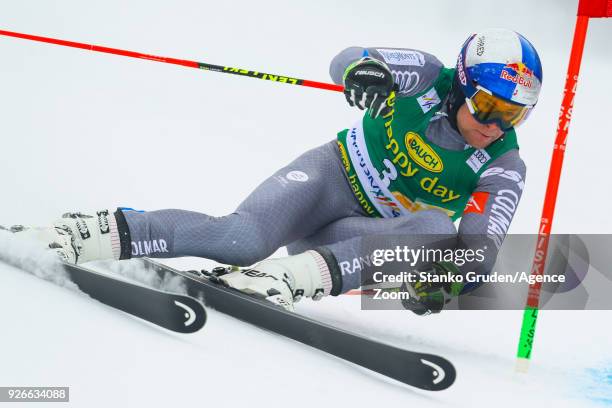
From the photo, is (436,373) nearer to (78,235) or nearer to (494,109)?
(494,109)

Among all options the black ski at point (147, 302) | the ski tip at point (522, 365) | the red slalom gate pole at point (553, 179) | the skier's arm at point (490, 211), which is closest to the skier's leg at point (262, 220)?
the black ski at point (147, 302)

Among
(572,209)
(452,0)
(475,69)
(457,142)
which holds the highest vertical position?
(452,0)

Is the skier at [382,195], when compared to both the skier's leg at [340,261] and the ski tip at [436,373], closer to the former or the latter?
the skier's leg at [340,261]

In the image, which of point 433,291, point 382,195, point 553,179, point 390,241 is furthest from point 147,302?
point 553,179

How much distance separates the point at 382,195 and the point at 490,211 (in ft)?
1.73

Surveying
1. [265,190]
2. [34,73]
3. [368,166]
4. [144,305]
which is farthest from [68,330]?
[34,73]

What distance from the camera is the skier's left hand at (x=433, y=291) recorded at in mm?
2918

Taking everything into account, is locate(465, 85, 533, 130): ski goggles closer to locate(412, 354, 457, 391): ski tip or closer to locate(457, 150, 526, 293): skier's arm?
locate(457, 150, 526, 293): skier's arm

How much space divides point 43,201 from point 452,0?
5.60 meters

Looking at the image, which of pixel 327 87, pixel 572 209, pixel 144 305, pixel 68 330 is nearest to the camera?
pixel 68 330

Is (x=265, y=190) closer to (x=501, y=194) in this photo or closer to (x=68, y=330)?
(x=501, y=194)

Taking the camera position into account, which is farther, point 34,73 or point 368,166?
point 34,73

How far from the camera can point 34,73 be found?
596 centimetres

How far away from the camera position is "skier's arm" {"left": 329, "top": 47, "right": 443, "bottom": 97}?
309cm
